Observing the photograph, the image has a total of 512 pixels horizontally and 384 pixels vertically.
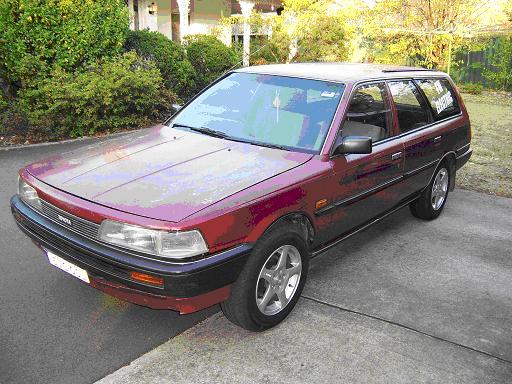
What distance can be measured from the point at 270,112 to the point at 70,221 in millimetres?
1758

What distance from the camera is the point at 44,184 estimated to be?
3232 millimetres

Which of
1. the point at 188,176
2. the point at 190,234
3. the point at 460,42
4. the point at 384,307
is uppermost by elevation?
the point at 460,42

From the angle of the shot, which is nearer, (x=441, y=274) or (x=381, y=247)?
(x=441, y=274)

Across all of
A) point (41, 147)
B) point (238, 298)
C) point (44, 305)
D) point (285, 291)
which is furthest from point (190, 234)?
point (41, 147)

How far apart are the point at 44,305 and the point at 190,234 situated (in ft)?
4.98

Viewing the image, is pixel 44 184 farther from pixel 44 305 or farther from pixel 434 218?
pixel 434 218

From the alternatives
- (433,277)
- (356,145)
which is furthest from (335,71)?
(433,277)

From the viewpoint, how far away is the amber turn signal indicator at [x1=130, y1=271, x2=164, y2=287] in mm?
2707

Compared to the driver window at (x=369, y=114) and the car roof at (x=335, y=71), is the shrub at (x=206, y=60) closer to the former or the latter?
the car roof at (x=335, y=71)

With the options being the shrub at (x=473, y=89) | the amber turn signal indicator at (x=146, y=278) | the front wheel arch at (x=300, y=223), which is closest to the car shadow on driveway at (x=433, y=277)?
the front wheel arch at (x=300, y=223)

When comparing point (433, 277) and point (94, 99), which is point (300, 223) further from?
point (94, 99)

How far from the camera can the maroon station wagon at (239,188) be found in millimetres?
2771

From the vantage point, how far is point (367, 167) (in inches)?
157

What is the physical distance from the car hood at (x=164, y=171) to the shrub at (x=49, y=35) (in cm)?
517
